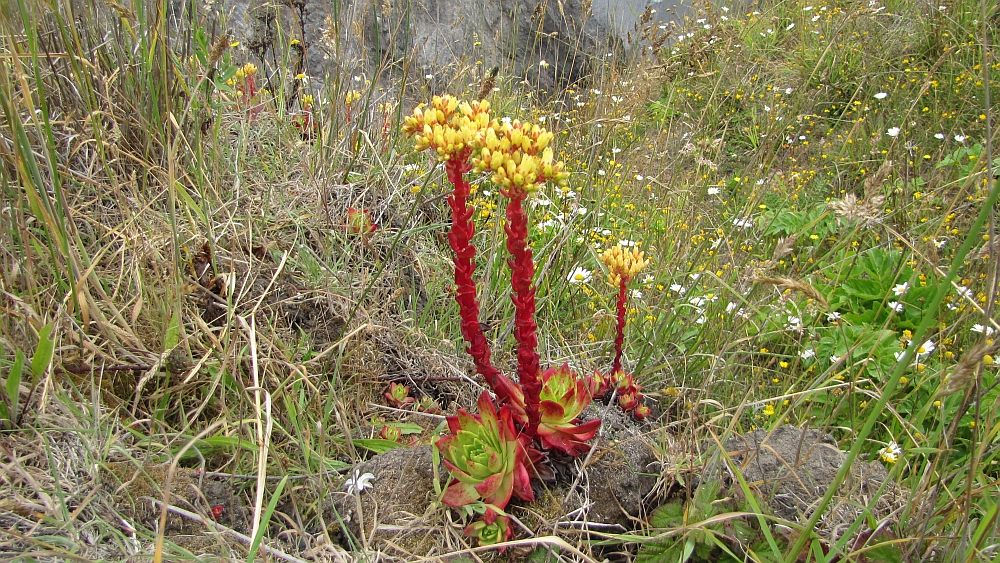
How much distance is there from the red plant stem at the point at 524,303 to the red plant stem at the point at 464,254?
86 mm

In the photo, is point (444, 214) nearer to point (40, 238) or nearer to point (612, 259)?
point (612, 259)

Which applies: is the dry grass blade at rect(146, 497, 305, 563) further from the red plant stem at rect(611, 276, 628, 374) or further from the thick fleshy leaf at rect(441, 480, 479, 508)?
the red plant stem at rect(611, 276, 628, 374)

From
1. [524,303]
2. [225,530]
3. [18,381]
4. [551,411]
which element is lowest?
[225,530]

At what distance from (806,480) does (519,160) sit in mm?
1016

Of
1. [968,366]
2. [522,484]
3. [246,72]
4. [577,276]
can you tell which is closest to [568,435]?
[522,484]

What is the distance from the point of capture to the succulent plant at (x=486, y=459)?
51.1 inches

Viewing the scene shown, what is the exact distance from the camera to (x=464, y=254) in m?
1.24

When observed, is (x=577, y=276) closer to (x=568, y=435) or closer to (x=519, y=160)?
(x=568, y=435)

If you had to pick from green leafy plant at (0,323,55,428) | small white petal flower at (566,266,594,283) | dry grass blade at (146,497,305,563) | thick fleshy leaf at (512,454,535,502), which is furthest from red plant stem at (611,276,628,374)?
green leafy plant at (0,323,55,428)

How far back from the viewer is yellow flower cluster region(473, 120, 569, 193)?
41.6 inches

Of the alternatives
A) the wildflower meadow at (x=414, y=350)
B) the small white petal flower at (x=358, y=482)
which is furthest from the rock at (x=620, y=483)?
the small white petal flower at (x=358, y=482)

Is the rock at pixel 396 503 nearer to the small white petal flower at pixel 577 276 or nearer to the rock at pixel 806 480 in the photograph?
the rock at pixel 806 480

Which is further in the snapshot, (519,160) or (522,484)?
(522,484)

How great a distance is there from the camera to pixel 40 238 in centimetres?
163
